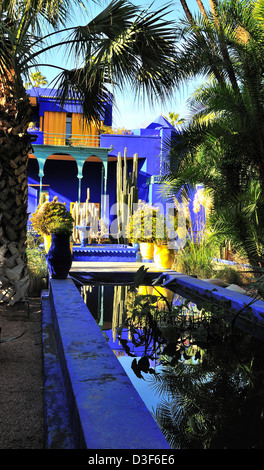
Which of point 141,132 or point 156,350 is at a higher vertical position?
point 141,132

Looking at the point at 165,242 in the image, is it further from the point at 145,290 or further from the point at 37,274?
the point at 37,274

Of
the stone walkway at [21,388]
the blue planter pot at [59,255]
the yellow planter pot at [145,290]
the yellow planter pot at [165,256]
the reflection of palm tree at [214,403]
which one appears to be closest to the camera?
the reflection of palm tree at [214,403]

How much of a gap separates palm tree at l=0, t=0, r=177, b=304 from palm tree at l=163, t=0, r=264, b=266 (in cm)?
182

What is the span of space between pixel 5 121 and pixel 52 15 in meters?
1.71

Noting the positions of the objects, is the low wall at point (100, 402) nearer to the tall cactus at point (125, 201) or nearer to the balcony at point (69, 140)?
the tall cactus at point (125, 201)

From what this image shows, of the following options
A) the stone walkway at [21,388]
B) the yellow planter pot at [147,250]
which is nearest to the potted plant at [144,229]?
A: the yellow planter pot at [147,250]

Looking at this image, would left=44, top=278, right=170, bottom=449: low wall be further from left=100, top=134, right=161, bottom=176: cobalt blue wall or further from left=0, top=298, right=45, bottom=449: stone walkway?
left=100, top=134, right=161, bottom=176: cobalt blue wall

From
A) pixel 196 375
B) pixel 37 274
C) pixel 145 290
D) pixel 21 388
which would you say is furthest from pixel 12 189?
A: pixel 196 375

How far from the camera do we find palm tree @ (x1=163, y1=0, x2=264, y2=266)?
332 inches

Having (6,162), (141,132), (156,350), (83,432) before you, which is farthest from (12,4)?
(141,132)

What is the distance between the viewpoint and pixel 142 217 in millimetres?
11508

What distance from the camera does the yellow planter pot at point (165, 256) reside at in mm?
10562
